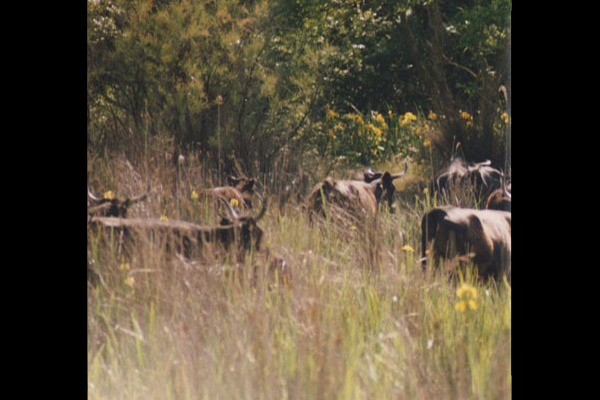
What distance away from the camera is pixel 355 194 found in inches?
162

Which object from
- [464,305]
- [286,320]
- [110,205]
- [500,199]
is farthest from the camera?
[500,199]

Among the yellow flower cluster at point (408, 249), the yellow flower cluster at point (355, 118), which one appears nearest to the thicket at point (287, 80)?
the yellow flower cluster at point (355, 118)

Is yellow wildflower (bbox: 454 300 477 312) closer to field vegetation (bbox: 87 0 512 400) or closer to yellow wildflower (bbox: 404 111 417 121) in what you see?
field vegetation (bbox: 87 0 512 400)

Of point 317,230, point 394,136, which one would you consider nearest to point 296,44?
point 394,136

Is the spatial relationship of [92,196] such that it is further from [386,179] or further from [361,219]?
[386,179]

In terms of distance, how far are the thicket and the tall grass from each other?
0.89 ft

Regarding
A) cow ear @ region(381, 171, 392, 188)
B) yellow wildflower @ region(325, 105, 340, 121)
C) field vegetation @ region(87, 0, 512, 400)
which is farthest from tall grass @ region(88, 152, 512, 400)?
yellow wildflower @ region(325, 105, 340, 121)

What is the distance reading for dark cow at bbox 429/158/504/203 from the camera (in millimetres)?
4086

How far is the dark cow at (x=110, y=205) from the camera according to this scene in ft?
12.8

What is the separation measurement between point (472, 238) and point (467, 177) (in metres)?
0.37

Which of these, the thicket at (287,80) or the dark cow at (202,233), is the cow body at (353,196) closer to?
the thicket at (287,80)

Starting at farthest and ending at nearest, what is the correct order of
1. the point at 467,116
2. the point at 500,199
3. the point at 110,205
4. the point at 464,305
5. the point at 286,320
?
the point at 467,116
the point at 500,199
the point at 110,205
the point at 464,305
the point at 286,320

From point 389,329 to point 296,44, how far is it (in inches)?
62.0

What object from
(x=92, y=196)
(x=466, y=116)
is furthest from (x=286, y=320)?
(x=466, y=116)
